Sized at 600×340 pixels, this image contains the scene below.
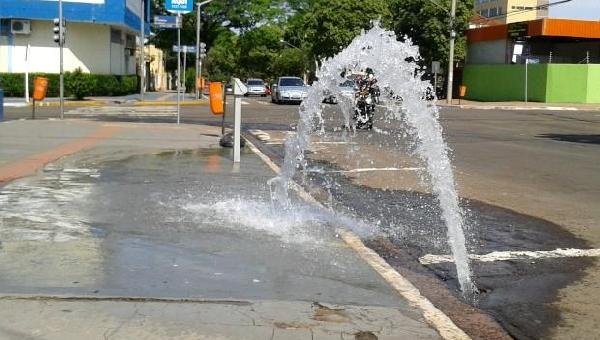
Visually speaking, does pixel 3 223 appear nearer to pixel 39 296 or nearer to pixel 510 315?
pixel 39 296

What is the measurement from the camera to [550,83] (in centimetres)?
4394

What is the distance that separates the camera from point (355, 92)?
1669cm

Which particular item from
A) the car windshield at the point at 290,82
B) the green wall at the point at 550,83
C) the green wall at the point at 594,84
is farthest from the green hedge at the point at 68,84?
the green wall at the point at 594,84

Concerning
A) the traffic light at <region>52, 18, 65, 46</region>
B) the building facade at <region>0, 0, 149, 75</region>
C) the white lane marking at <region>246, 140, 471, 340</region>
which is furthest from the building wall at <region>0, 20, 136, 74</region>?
the white lane marking at <region>246, 140, 471, 340</region>

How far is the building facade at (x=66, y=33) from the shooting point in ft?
121

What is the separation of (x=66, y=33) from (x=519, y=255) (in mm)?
34295

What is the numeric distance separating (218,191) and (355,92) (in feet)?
26.7

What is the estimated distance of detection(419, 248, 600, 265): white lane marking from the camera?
6227 mm

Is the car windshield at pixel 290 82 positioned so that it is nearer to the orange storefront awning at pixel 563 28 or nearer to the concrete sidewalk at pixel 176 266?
the orange storefront awning at pixel 563 28

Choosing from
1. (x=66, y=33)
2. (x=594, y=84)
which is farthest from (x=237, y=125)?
(x=594, y=84)

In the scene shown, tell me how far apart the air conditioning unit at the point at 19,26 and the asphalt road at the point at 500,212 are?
77.4ft

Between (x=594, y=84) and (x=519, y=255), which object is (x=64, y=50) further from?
(x=519, y=255)

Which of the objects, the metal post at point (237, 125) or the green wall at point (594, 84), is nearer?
the metal post at point (237, 125)

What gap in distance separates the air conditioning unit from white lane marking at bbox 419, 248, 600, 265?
117 ft
